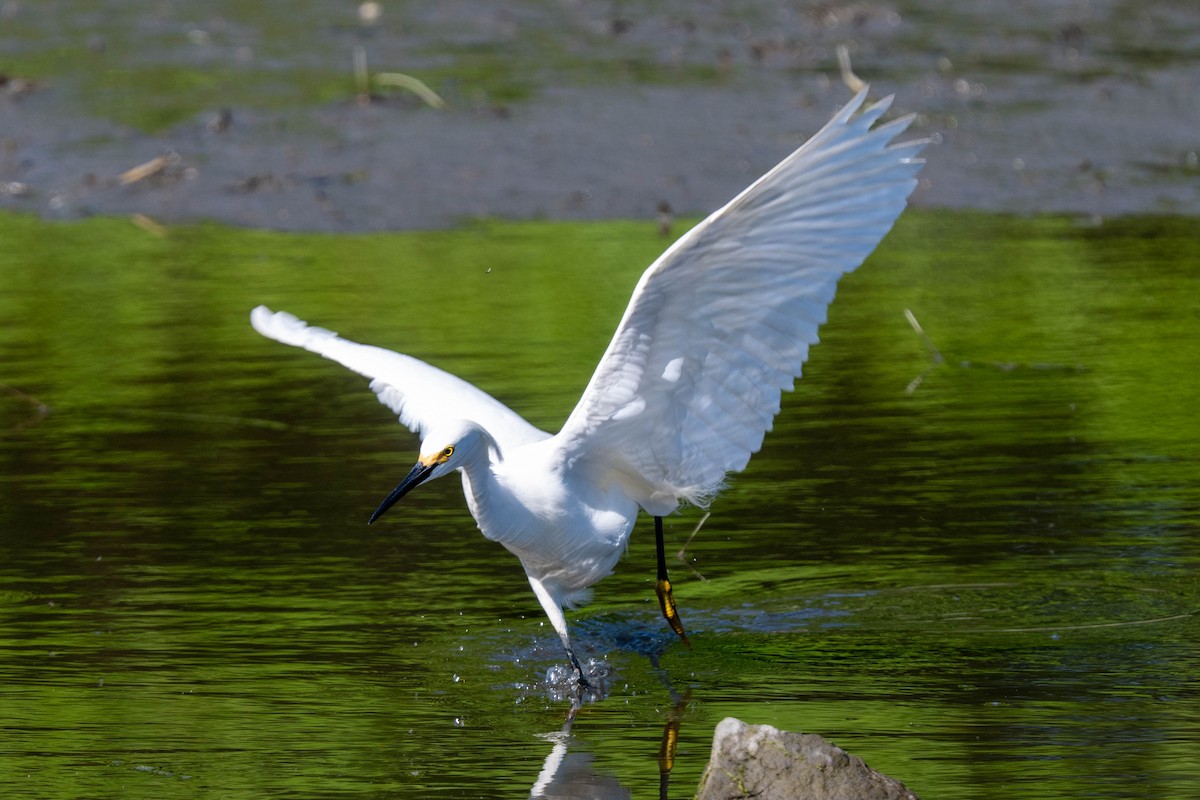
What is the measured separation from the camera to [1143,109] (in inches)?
565

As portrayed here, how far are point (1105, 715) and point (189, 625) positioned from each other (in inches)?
112

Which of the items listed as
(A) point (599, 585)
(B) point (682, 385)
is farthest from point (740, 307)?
(A) point (599, 585)

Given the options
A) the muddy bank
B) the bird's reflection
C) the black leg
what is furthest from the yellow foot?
the muddy bank

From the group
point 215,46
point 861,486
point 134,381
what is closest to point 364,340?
point 134,381

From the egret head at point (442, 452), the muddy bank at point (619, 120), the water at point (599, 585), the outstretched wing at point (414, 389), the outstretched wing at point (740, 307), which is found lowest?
the muddy bank at point (619, 120)

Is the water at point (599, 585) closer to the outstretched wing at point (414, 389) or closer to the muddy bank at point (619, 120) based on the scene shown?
the outstretched wing at point (414, 389)

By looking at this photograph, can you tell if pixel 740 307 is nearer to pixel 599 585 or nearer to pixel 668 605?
pixel 668 605

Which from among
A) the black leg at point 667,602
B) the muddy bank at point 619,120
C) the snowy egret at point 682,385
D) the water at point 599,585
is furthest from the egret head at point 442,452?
the muddy bank at point 619,120

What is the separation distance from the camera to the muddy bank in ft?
44.4

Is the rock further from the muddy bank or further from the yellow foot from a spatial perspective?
the muddy bank

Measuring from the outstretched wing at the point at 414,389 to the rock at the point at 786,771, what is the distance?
1768mm

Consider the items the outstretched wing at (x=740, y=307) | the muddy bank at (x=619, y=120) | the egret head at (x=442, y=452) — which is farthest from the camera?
Answer: the muddy bank at (x=619, y=120)

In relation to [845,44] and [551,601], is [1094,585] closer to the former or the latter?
[551,601]

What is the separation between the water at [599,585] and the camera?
523cm
